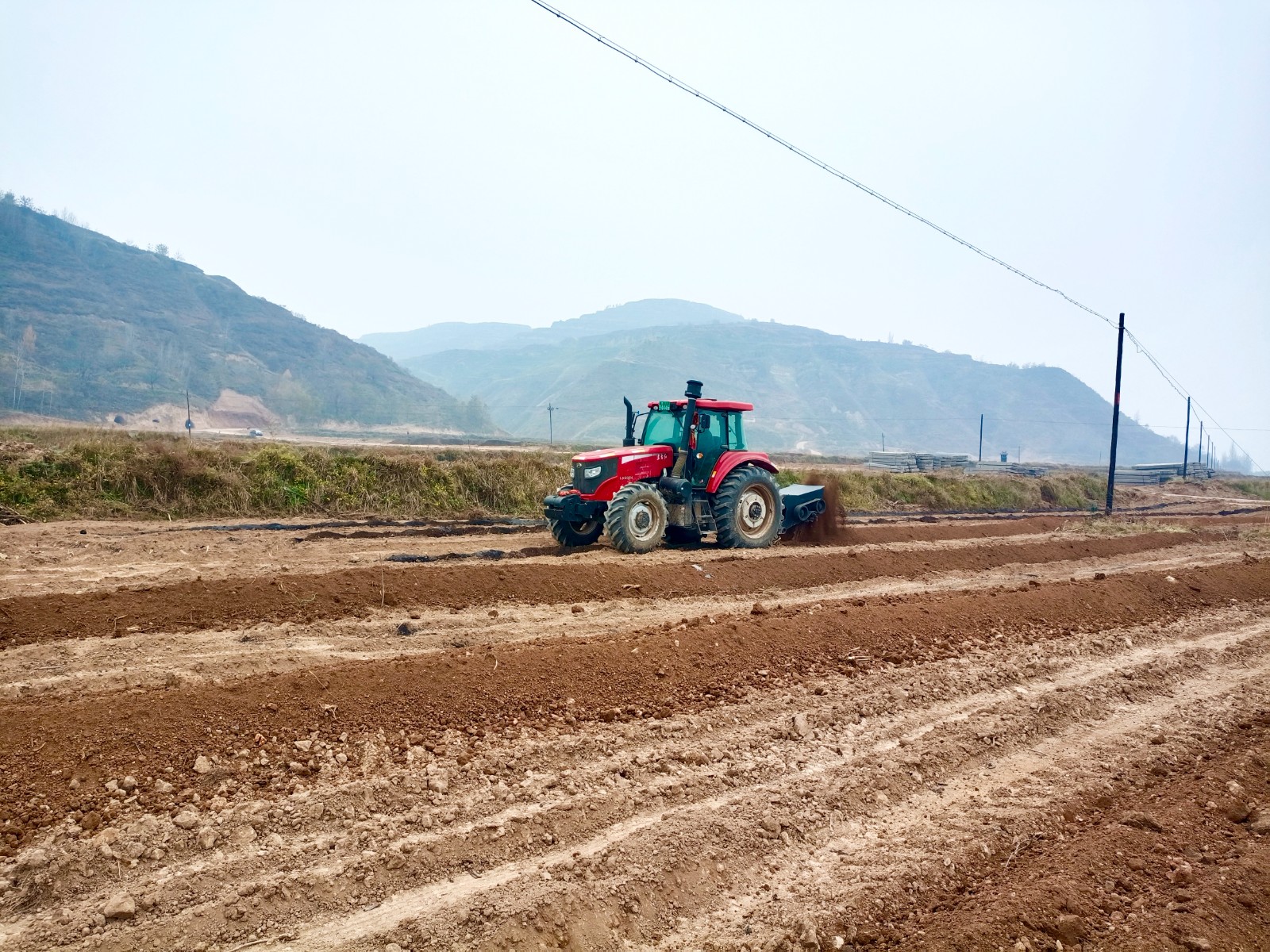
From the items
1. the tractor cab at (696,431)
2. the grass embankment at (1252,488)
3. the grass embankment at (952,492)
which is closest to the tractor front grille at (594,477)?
the tractor cab at (696,431)

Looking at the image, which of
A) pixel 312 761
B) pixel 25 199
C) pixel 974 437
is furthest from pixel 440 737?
pixel 974 437

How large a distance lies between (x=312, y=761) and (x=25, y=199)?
150m

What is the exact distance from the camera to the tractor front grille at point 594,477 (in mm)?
12500

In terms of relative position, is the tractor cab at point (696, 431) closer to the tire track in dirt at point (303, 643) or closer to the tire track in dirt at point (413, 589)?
the tire track in dirt at point (413, 589)

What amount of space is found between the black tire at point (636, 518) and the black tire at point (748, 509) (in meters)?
1.23

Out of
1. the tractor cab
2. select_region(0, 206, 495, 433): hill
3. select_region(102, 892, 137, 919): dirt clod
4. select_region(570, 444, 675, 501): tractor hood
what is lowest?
select_region(102, 892, 137, 919): dirt clod

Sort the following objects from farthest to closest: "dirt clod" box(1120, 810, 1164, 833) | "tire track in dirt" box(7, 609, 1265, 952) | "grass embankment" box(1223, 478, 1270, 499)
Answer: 1. "grass embankment" box(1223, 478, 1270, 499)
2. "dirt clod" box(1120, 810, 1164, 833)
3. "tire track in dirt" box(7, 609, 1265, 952)

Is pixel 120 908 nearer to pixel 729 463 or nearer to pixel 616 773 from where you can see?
pixel 616 773

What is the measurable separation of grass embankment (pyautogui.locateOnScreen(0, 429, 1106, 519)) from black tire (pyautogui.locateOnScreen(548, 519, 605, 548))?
7011mm

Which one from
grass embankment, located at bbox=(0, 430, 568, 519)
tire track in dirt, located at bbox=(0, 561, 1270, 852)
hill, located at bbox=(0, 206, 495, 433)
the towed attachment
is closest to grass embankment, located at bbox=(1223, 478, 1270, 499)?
the towed attachment

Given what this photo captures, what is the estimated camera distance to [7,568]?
1027cm

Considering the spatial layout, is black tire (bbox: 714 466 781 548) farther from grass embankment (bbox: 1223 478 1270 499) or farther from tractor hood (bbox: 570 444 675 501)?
grass embankment (bbox: 1223 478 1270 499)

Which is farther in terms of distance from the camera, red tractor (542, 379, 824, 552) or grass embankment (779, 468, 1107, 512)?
grass embankment (779, 468, 1107, 512)

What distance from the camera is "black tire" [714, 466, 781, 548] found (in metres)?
13.5
